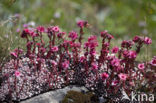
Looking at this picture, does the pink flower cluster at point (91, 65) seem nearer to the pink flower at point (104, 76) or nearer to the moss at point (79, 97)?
the pink flower at point (104, 76)

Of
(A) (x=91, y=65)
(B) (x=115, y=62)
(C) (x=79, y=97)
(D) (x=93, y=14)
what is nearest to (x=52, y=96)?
(C) (x=79, y=97)

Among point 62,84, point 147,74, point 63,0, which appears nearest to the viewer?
point 147,74

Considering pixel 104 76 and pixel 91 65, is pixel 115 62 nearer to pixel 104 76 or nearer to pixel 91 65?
pixel 104 76

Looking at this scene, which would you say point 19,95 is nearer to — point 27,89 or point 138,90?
point 27,89

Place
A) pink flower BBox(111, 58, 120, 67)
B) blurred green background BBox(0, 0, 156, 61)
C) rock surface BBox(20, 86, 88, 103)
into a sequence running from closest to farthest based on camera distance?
1. pink flower BBox(111, 58, 120, 67)
2. rock surface BBox(20, 86, 88, 103)
3. blurred green background BBox(0, 0, 156, 61)

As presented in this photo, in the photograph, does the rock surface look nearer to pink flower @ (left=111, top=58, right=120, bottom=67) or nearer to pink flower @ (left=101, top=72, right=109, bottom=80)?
pink flower @ (left=101, top=72, right=109, bottom=80)

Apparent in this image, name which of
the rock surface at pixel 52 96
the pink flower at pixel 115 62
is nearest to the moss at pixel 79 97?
the rock surface at pixel 52 96

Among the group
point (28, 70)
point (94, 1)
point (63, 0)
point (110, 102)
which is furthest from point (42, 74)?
point (94, 1)

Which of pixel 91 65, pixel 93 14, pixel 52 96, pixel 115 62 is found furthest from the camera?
pixel 93 14

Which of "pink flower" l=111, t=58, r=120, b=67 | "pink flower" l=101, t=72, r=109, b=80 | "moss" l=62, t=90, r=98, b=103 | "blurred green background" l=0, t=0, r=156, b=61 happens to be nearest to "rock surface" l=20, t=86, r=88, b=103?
"moss" l=62, t=90, r=98, b=103
